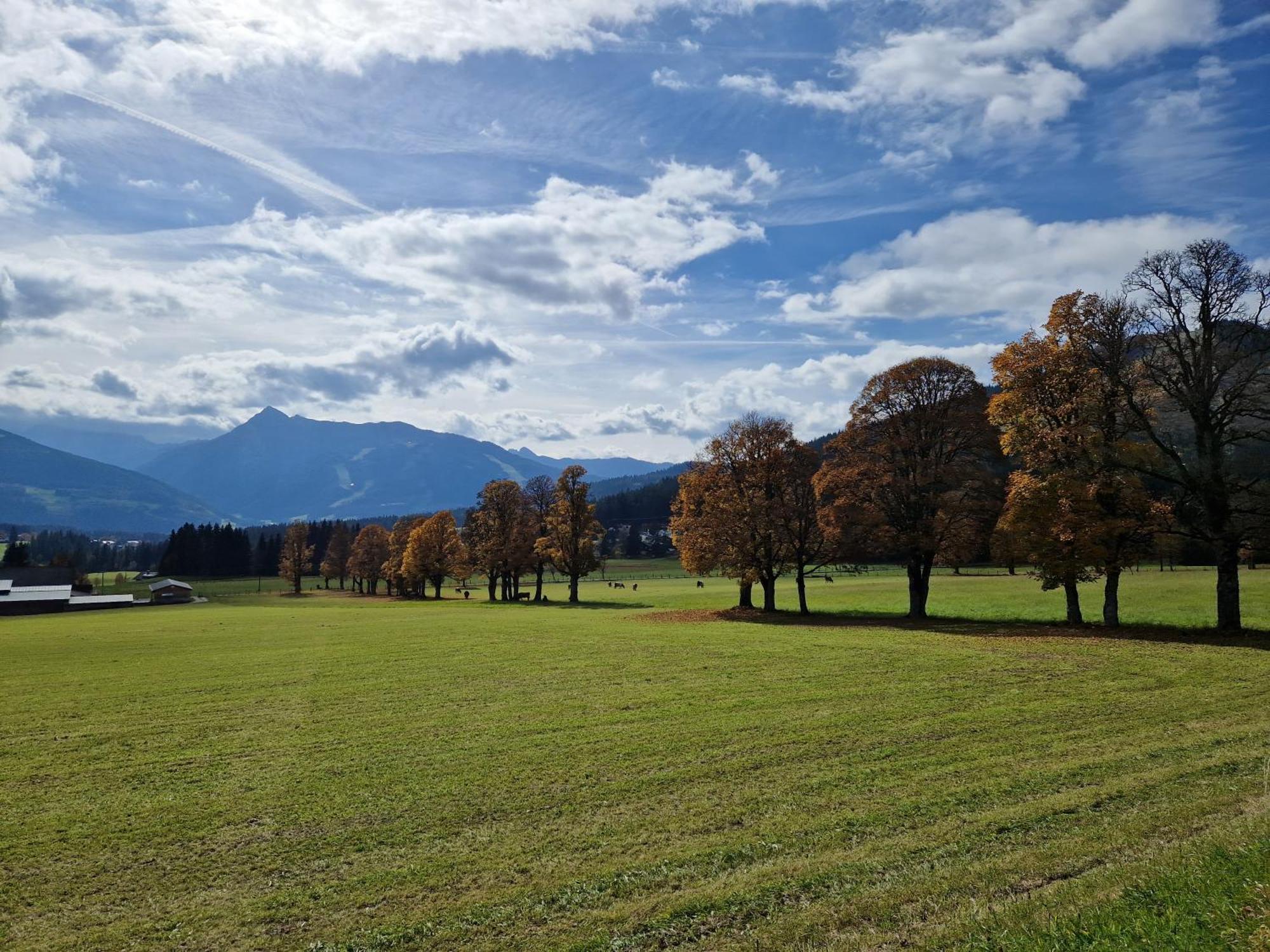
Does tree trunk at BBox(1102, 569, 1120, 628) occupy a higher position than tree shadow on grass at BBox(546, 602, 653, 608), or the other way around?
tree trunk at BBox(1102, 569, 1120, 628)

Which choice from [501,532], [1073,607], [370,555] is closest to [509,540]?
[501,532]

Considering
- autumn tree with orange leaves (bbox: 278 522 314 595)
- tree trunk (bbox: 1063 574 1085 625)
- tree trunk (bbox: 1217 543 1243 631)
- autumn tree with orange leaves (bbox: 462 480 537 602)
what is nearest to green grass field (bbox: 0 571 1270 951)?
tree trunk (bbox: 1217 543 1243 631)

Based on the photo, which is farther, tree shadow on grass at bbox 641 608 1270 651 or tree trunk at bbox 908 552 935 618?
tree trunk at bbox 908 552 935 618

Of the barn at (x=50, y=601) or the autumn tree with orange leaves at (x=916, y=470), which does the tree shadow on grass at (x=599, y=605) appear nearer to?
the autumn tree with orange leaves at (x=916, y=470)

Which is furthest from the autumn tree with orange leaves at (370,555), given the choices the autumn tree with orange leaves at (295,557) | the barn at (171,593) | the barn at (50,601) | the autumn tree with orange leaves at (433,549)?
the barn at (50,601)

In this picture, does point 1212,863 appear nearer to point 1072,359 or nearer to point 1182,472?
point 1182,472

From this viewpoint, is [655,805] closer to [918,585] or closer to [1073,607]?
[1073,607]

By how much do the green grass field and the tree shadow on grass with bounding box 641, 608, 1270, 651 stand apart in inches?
164

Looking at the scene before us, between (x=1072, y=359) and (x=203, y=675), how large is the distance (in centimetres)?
4219

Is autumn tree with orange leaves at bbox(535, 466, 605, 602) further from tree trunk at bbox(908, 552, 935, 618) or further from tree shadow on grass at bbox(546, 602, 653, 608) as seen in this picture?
tree trunk at bbox(908, 552, 935, 618)

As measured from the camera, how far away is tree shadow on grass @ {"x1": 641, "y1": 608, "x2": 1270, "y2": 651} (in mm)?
30531

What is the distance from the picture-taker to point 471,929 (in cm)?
837

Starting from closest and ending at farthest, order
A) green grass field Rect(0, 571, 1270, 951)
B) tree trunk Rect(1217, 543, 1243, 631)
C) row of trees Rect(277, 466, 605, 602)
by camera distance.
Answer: green grass field Rect(0, 571, 1270, 951), tree trunk Rect(1217, 543, 1243, 631), row of trees Rect(277, 466, 605, 602)

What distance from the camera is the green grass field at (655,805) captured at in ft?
26.8
